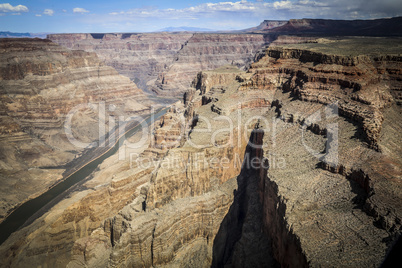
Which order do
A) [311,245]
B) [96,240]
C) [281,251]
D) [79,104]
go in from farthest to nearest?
[79,104] → [96,240] → [281,251] → [311,245]

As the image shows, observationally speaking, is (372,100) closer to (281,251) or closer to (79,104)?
(281,251)

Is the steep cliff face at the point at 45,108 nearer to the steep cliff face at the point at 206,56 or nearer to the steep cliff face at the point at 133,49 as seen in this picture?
the steep cliff face at the point at 206,56

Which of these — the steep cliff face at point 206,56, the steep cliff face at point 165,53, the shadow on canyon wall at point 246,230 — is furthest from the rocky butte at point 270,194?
the steep cliff face at point 206,56

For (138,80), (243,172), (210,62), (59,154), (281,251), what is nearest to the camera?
(281,251)

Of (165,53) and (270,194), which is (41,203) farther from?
(165,53)

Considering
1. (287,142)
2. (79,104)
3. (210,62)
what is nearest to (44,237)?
(287,142)
